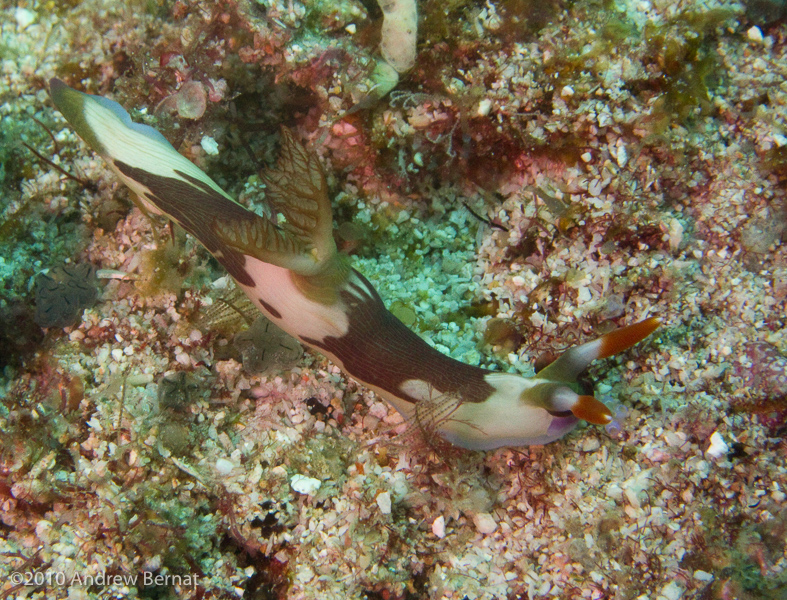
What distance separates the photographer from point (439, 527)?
8.91 feet

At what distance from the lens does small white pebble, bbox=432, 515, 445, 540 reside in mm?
2717

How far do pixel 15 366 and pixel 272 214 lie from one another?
223 cm

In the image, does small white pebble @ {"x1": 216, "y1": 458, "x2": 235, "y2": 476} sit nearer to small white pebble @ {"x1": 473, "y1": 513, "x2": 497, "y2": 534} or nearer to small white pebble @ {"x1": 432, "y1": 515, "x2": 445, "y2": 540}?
small white pebble @ {"x1": 432, "y1": 515, "x2": 445, "y2": 540}

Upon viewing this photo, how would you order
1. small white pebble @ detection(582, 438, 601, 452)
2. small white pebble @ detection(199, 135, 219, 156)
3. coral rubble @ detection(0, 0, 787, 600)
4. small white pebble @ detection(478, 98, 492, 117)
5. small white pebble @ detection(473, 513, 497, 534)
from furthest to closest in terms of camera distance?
small white pebble @ detection(199, 135, 219, 156)
small white pebble @ detection(478, 98, 492, 117)
small white pebble @ detection(473, 513, 497, 534)
small white pebble @ detection(582, 438, 601, 452)
coral rubble @ detection(0, 0, 787, 600)

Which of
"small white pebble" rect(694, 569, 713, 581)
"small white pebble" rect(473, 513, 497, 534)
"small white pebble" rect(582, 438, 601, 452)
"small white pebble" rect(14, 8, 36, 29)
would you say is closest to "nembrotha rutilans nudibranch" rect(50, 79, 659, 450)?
"small white pebble" rect(582, 438, 601, 452)

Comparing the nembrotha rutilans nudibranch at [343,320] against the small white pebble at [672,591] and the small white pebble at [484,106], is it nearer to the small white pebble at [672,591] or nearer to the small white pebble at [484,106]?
the small white pebble at [672,591]

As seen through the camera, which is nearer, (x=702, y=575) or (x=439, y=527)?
(x=702, y=575)

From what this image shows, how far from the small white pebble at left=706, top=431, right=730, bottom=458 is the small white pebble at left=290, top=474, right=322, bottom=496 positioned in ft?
7.19

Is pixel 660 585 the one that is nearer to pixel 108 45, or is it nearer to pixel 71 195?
pixel 71 195

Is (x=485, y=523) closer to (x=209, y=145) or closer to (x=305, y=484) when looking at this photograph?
(x=305, y=484)

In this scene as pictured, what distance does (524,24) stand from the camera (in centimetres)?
299

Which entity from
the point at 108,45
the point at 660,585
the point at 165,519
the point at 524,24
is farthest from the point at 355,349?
the point at 108,45

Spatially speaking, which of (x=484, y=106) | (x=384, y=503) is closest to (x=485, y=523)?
(x=384, y=503)

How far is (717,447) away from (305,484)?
2300mm
